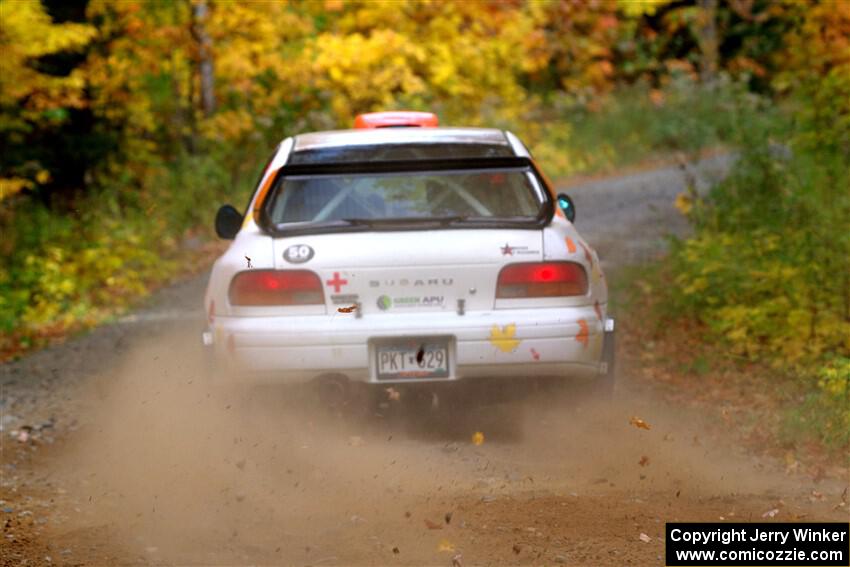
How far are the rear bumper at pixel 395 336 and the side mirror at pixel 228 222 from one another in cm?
107

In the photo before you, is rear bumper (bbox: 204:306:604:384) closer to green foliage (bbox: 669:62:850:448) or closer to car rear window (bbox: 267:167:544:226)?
car rear window (bbox: 267:167:544:226)

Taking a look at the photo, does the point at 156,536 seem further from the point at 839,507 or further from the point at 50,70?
the point at 50,70

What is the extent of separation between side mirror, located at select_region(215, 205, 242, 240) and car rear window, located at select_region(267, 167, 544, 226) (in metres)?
0.49

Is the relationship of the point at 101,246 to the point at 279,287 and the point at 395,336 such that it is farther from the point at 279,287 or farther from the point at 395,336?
the point at 395,336

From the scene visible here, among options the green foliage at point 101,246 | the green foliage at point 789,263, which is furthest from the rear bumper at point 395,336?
the green foliage at point 101,246

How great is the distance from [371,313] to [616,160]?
1828cm

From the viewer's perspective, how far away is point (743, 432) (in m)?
7.16

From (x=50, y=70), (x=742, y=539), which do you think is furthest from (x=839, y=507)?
(x=50, y=70)

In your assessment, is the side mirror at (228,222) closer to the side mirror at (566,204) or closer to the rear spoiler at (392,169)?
the rear spoiler at (392,169)

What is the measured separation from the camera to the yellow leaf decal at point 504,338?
6250mm

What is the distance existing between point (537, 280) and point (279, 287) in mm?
1291

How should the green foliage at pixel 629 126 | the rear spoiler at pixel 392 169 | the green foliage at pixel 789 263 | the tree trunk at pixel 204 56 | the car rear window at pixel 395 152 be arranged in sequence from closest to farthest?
the rear spoiler at pixel 392 169 → the car rear window at pixel 395 152 → the green foliage at pixel 789 263 → the tree trunk at pixel 204 56 → the green foliage at pixel 629 126

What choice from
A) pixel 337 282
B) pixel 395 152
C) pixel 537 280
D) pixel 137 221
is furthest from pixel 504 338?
pixel 137 221

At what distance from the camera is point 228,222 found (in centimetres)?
724
